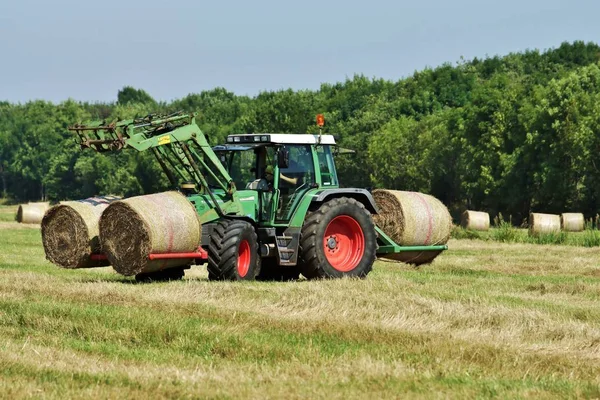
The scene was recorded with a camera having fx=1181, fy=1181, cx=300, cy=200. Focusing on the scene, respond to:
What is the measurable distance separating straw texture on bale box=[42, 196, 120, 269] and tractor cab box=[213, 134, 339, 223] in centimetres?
300

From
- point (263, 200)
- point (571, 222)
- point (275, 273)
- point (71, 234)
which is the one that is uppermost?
point (263, 200)

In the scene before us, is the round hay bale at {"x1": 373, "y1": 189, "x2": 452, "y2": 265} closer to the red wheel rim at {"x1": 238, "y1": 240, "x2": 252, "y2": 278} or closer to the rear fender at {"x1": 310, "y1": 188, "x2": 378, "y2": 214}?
the rear fender at {"x1": 310, "y1": 188, "x2": 378, "y2": 214}

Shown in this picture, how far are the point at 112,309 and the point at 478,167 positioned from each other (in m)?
56.5

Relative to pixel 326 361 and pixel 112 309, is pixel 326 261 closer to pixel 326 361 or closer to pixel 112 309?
pixel 112 309

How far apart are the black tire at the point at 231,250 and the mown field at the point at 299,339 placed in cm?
70

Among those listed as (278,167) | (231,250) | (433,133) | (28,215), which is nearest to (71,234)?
(231,250)

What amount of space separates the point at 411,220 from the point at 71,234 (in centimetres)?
615

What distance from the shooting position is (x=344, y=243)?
69.0ft

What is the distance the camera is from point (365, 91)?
11938 centimetres

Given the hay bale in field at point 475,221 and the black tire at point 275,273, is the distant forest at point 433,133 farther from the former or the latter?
the hay bale in field at point 475,221

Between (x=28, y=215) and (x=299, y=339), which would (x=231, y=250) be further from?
(x=28, y=215)

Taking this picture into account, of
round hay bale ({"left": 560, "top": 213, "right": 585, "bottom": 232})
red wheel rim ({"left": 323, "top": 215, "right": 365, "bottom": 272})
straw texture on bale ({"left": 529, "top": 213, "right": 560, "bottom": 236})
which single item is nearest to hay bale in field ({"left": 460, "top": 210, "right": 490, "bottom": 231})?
round hay bale ({"left": 560, "top": 213, "right": 585, "bottom": 232})

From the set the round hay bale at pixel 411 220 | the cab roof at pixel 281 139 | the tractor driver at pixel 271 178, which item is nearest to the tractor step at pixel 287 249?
the tractor driver at pixel 271 178

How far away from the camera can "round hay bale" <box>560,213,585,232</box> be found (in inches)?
1827
